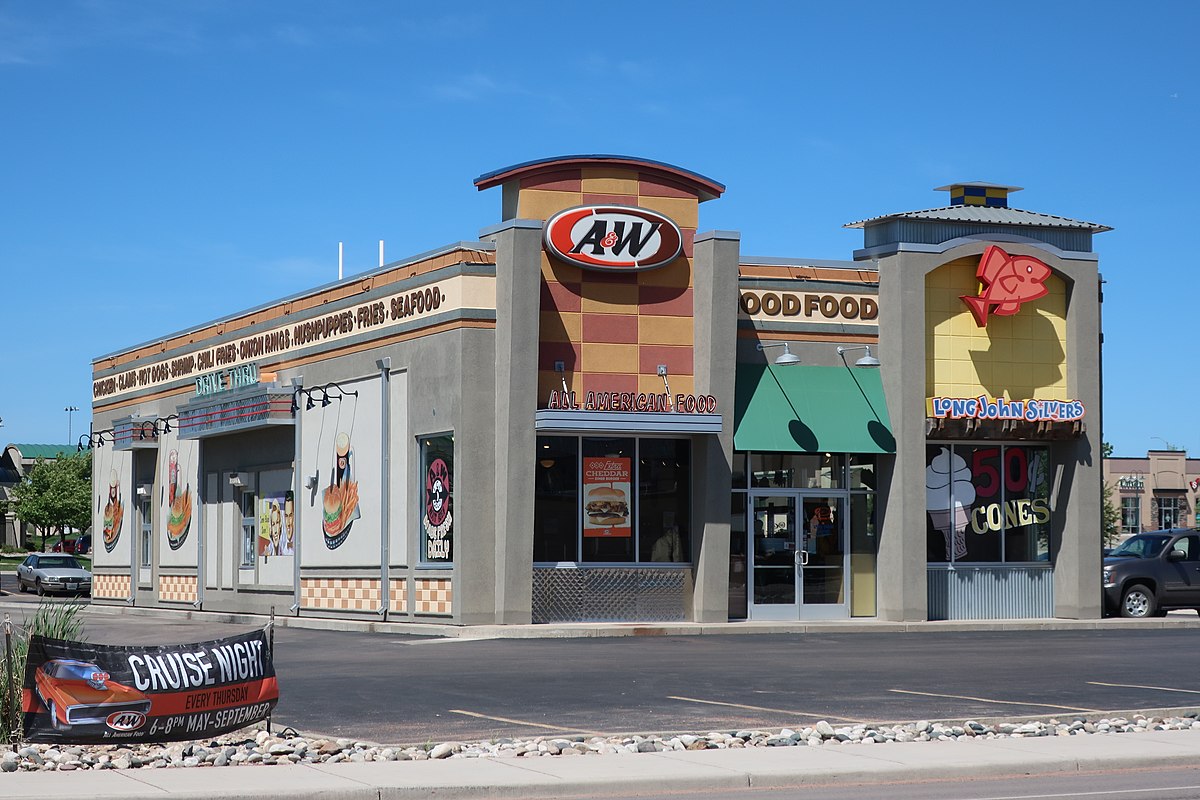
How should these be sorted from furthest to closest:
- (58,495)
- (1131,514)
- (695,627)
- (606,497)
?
(1131,514) → (58,495) → (606,497) → (695,627)

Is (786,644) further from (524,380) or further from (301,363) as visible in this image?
(301,363)

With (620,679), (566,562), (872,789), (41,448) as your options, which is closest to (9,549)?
(41,448)

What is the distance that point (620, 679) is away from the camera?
19.4 metres

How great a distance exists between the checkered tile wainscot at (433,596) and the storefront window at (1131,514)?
8446 cm

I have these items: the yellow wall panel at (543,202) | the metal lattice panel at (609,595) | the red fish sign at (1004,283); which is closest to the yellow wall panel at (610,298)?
the yellow wall panel at (543,202)

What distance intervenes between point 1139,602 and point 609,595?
12135 millimetres

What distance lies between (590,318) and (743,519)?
517cm

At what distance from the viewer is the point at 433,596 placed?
1193 inches

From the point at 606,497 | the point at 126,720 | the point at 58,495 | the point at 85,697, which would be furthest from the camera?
the point at 58,495

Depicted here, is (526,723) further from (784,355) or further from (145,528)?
(145,528)

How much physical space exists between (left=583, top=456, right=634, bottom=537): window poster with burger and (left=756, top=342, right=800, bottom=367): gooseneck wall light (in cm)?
379

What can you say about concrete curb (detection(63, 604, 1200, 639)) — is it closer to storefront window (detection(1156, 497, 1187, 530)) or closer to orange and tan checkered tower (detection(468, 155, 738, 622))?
orange and tan checkered tower (detection(468, 155, 738, 622))

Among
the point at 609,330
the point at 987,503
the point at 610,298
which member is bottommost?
the point at 987,503

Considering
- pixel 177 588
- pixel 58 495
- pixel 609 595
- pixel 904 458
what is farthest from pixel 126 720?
pixel 58 495
